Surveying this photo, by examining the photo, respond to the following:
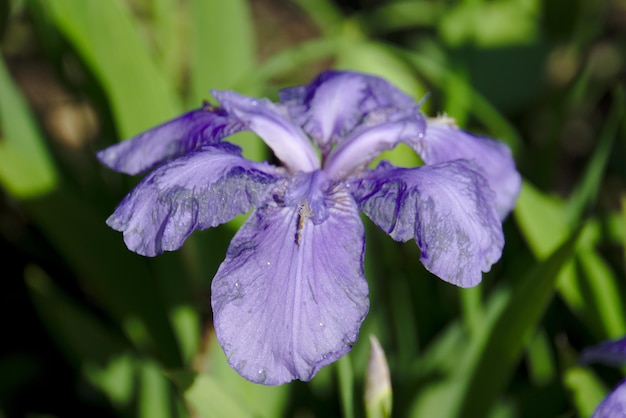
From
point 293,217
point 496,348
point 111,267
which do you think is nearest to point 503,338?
point 496,348

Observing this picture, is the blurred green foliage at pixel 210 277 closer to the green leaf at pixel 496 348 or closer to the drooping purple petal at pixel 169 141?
the green leaf at pixel 496 348

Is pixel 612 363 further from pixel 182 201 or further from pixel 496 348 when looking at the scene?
pixel 182 201

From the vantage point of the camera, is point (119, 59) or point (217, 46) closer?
point (119, 59)

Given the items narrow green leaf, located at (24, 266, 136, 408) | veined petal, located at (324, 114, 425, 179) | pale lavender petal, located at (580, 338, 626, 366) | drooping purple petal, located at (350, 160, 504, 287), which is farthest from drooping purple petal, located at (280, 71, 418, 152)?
narrow green leaf, located at (24, 266, 136, 408)

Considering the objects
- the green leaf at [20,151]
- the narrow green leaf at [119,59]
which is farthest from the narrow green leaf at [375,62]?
the green leaf at [20,151]

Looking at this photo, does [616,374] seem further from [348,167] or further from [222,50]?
[222,50]
